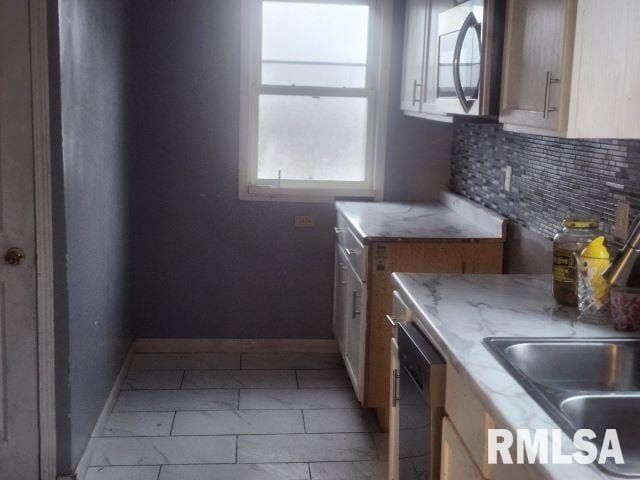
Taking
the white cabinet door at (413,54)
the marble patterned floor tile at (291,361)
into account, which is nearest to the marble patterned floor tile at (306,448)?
the marble patterned floor tile at (291,361)

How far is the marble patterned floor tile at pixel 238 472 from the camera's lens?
3.10 m

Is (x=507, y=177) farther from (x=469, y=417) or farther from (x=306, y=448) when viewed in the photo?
(x=469, y=417)

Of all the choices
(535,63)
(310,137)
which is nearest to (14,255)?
(535,63)

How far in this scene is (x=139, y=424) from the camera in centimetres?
358

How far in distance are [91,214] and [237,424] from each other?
1131mm

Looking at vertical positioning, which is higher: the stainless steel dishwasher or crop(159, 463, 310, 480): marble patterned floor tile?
the stainless steel dishwasher

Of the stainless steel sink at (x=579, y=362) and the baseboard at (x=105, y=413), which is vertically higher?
the stainless steel sink at (x=579, y=362)

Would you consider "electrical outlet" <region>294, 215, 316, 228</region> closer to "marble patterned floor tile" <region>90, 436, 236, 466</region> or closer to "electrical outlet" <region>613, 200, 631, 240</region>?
"marble patterned floor tile" <region>90, 436, 236, 466</region>

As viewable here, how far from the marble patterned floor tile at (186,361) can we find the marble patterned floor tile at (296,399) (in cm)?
42

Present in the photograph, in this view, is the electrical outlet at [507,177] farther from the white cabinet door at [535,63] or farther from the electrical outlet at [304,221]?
the electrical outlet at [304,221]

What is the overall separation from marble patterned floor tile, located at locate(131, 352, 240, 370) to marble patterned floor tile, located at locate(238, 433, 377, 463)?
0.95 metres

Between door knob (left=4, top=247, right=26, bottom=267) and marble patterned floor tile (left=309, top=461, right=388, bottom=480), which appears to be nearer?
door knob (left=4, top=247, right=26, bottom=267)

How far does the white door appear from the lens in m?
2.66

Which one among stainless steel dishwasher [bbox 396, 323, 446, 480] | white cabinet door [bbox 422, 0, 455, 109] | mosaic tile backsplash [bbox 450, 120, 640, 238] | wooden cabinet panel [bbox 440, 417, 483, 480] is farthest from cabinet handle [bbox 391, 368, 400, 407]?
white cabinet door [bbox 422, 0, 455, 109]
